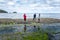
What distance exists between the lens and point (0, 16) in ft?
25.0

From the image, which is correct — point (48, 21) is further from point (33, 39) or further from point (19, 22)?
point (33, 39)

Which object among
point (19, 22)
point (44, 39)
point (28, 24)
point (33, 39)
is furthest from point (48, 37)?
point (19, 22)

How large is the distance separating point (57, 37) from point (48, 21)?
374 centimetres

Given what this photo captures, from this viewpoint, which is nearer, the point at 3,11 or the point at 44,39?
the point at 44,39

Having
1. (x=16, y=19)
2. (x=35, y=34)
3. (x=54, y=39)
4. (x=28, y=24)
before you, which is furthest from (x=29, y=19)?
(x=54, y=39)

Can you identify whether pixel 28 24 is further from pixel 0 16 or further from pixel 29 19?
pixel 0 16

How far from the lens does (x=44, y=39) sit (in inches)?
188

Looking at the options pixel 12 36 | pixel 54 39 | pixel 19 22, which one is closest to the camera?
pixel 54 39

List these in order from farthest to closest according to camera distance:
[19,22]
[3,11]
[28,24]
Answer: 1. [19,22]
2. [28,24]
3. [3,11]

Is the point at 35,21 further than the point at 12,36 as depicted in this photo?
Yes

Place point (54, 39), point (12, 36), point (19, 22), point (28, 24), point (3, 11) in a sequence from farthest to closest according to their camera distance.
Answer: point (19, 22) → point (28, 24) → point (3, 11) → point (12, 36) → point (54, 39)

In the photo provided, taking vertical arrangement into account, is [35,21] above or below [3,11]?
below

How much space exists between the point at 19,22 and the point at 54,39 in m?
3.76

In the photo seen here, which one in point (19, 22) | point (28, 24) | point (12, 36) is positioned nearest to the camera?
point (12, 36)
